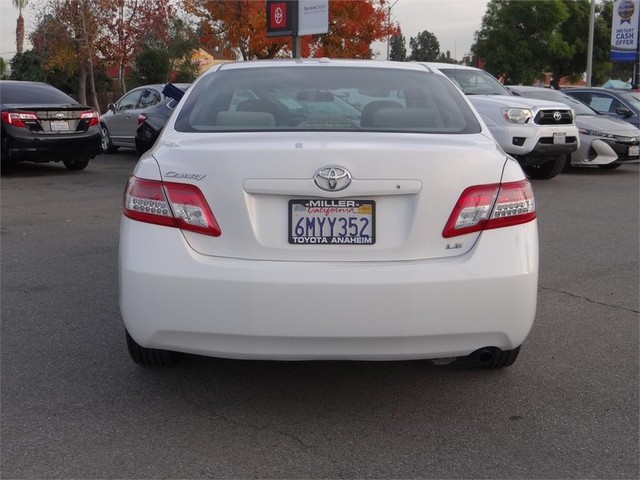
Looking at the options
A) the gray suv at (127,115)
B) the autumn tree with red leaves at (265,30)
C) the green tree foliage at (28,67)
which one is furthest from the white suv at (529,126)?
the green tree foliage at (28,67)

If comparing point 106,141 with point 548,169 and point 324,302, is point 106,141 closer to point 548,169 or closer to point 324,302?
point 548,169

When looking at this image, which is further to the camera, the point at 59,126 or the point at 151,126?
the point at 151,126

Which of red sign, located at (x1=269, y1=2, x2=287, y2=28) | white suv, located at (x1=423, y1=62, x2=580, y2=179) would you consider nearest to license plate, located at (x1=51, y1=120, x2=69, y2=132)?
white suv, located at (x1=423, y1=62, x2=580, y2=179)

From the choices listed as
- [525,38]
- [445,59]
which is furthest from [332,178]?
[445,59]

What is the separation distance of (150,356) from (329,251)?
1.25 m

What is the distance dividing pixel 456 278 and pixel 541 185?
383 inches

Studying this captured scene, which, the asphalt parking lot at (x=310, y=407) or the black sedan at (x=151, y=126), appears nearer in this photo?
Answer: the asphalt parking lot at (x=310, y=407)

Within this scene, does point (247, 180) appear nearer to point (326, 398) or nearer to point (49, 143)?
point (326, 398)

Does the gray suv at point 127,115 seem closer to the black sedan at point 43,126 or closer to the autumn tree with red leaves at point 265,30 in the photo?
the black sedan at point 43,126

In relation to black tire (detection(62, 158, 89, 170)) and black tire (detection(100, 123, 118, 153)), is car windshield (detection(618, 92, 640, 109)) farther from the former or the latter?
black tire (detection(100, 123, 118, 153))

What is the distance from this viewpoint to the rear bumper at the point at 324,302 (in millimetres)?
3162

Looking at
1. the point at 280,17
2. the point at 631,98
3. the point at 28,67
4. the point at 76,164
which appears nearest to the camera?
the point at 76,164

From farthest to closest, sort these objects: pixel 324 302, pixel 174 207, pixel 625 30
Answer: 1. pixel 625 30
2. pixel 174 207
3. pixel 324 302

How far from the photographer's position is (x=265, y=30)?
27.7 metres
